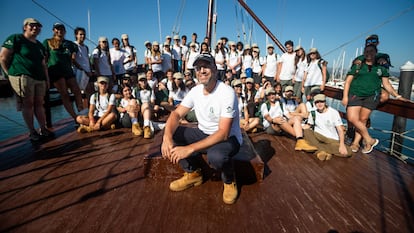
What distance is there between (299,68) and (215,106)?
4149 millimetres

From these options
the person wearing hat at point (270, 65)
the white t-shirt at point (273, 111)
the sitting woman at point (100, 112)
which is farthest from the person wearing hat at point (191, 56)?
Result: the white t-shirt at point (273, 111)

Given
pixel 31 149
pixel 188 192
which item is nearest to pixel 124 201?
pixel 188 192

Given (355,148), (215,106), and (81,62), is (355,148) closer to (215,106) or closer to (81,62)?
(215,106)

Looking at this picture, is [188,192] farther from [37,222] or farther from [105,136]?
[105,136]

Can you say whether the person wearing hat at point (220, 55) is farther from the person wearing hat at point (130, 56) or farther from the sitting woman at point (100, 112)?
the sitting woman at point (100, 112)

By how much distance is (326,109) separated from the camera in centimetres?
374

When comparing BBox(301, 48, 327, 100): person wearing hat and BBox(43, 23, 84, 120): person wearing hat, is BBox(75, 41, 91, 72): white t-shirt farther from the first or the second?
BBox(301, 48, 327, 100): person wearing hat

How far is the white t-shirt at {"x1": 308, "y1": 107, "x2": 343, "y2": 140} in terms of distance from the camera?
3648 mm

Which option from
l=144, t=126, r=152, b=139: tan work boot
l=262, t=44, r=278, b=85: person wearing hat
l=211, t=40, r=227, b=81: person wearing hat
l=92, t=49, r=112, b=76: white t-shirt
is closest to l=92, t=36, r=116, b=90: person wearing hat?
l=92, t=49, r=112, b=76: white t-shirt

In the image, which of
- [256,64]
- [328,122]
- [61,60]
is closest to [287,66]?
[256,64]

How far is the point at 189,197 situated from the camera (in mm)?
2174

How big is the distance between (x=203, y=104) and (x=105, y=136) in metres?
2.65

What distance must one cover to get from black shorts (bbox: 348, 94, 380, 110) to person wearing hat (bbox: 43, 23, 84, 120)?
5.41 meters

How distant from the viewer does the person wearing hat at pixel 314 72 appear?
503cm
